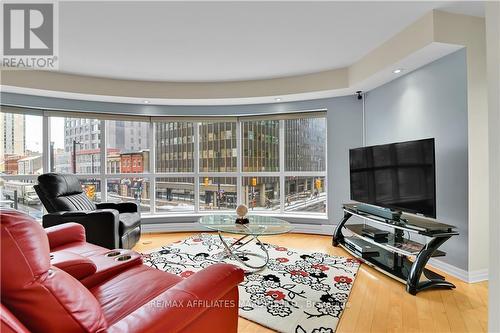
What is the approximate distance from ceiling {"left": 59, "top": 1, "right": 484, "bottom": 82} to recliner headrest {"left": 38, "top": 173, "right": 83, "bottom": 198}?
4.79 feet

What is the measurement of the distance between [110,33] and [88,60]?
0.93 meters

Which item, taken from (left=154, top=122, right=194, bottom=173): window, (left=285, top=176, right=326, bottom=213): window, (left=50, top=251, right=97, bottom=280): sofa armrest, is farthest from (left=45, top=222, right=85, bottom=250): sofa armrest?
Result: (left=285, top=176, right=326, bottom=213): window

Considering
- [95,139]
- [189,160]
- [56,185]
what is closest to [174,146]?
[189,160]

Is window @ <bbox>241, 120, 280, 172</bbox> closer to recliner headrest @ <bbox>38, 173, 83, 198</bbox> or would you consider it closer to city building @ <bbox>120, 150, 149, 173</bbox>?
city building @ <bbox>120, 150, 149, 173</bbox>

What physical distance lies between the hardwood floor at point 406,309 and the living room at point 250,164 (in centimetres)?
2

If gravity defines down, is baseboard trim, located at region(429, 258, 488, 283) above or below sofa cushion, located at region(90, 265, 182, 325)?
below

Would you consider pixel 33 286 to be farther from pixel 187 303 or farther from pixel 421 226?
pixel 421 226

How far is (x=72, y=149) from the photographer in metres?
4.56

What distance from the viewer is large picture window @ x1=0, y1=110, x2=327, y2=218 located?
455 cm

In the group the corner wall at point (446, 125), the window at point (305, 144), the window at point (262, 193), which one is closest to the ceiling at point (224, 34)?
the corner wall at point (446, 125)

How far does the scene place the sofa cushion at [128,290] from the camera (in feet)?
4.44

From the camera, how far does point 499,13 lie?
131 centimetres

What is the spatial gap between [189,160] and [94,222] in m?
2.25

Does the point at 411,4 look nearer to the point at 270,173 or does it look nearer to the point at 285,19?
the point at 285,19
